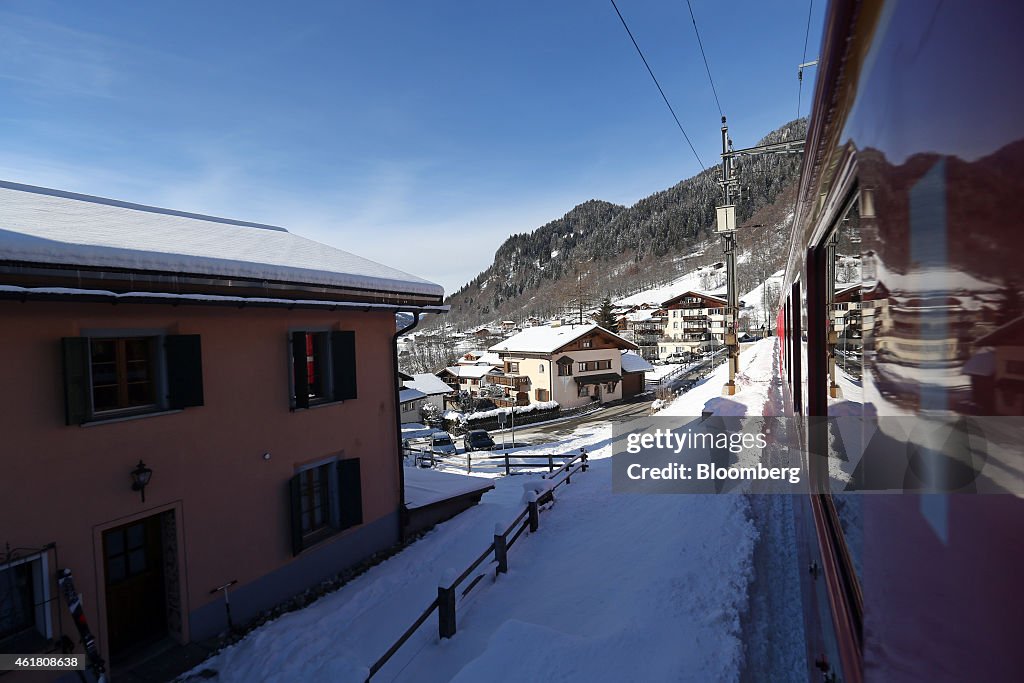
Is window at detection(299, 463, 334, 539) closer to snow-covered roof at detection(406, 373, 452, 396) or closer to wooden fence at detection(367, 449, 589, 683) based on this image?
wooden fence at detection(367, 449, 589, 683)

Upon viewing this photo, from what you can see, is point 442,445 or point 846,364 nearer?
point 846,364

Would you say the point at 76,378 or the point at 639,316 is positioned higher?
the point at 639,316

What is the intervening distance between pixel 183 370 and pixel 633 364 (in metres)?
37.9

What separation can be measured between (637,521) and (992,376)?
774 centimetres

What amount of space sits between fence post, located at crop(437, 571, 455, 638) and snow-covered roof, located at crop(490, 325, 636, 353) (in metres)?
30.5

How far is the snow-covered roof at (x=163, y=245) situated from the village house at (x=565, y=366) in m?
27.6

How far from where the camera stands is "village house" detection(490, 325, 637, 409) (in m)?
36.5

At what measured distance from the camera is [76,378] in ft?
16.7

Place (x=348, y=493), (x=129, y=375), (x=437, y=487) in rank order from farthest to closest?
(x=437, y=487)
(x=348, y=493)
(x=129, y=375)

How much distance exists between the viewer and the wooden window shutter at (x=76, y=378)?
5.04 m

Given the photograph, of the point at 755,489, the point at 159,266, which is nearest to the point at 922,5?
the point at 159,266
